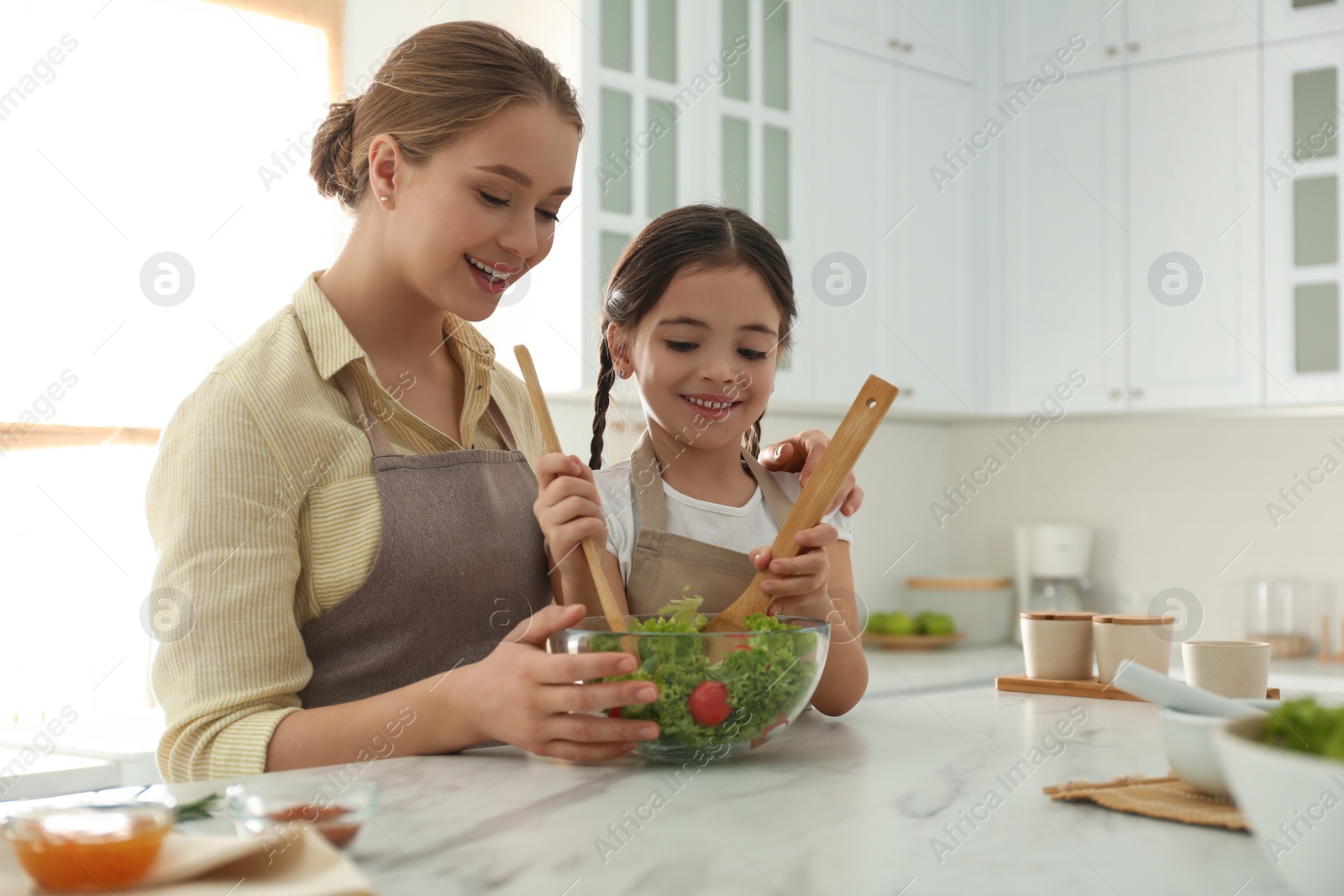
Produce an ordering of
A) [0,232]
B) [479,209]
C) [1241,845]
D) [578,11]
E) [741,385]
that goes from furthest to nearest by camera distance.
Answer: [578,11] → [0,232] → [741,385] → [479,209] → [1241,845]

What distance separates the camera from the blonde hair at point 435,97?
3.84 feet

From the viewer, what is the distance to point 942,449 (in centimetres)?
402

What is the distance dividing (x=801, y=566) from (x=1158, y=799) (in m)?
0.34

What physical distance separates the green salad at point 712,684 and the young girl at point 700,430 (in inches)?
10.9

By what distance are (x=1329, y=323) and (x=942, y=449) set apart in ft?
4.42

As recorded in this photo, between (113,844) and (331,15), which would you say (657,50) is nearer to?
(331,15)

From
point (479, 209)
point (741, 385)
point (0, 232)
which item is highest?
point (0, 232)

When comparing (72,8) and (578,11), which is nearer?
(72,8)

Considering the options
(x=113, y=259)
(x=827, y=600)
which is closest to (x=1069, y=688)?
(x=827, y=600)

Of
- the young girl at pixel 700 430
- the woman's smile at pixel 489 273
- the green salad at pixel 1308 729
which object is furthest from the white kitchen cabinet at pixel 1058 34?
the green salad at pixel 1308 729

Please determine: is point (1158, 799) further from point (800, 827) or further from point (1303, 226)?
point (1303, 226)

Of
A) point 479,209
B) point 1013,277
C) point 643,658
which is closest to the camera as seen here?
point 643,658

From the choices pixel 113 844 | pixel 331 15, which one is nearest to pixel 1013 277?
pixel 331 15

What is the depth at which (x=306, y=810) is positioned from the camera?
65cm
